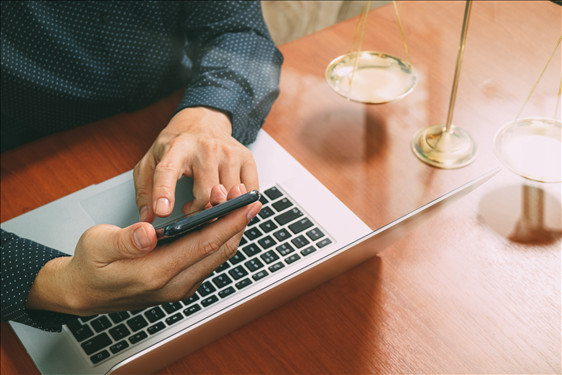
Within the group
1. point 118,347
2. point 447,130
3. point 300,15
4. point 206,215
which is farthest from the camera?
point 300,15

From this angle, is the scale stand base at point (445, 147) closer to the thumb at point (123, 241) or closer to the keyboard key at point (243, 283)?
the keyboard key at point (243, 283)

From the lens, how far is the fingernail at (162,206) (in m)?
0.66

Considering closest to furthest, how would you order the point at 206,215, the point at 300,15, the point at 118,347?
the point at 206,215 → the point at 118,347 → the point at 300,15

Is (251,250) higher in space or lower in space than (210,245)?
lower

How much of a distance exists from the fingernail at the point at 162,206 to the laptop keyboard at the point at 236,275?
11 centimetres

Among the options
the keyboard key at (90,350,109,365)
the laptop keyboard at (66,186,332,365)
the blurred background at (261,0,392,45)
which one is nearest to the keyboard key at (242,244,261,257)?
the laptop keyboard at (66,186,332,365)

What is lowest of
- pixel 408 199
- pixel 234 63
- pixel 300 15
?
→ pixel 300 15

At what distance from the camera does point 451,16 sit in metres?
1.13

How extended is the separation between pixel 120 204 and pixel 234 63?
35cm

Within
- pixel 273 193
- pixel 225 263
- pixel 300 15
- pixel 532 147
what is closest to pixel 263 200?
pixel 273 193

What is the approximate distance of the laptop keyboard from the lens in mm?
619

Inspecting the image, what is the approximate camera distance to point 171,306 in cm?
65

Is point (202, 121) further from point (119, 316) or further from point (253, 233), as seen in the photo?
point (119, 316)

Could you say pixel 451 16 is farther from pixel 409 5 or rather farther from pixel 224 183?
pixel 224 183
